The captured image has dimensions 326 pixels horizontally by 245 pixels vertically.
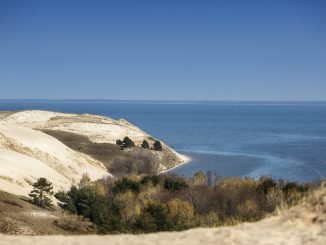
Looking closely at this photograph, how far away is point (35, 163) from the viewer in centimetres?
6050

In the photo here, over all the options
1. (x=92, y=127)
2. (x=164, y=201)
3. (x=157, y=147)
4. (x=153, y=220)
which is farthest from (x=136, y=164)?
(x=153, y=220)

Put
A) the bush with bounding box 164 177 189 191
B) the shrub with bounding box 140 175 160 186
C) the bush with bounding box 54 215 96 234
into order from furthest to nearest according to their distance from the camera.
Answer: the shrub with bounding box 140 175 160 186 → the bush with bounding box 164 177 189 191 → the bush with bounding box 54 215 96 234

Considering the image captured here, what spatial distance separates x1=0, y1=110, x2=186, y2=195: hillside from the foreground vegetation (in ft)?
17.5

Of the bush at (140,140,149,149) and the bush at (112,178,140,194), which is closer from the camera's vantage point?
the bush at (112,178,140,194)

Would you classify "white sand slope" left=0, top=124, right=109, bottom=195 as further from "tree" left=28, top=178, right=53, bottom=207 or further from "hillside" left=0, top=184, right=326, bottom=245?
"hillside" left=0, top=184, right=326, bottom=245

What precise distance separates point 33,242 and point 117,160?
7046cm

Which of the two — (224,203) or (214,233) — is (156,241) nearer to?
(214,233)

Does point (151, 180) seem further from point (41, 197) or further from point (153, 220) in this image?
point (153, 220)

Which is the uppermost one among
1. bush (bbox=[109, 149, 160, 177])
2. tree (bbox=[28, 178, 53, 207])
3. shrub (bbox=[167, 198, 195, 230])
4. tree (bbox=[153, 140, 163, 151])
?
tree (bbox=[28, 178, 53, 207])

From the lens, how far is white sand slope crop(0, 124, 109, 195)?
165 ft

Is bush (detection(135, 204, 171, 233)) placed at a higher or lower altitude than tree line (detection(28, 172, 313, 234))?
higher

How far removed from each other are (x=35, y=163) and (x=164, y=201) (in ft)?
63.9

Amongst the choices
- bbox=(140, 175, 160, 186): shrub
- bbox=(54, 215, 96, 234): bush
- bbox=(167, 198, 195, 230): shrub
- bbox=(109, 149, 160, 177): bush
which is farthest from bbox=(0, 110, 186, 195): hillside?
bbox=(167, 198, 195, 230): shrub

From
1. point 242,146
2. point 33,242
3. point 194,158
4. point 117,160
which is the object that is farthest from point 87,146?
point 33,242
